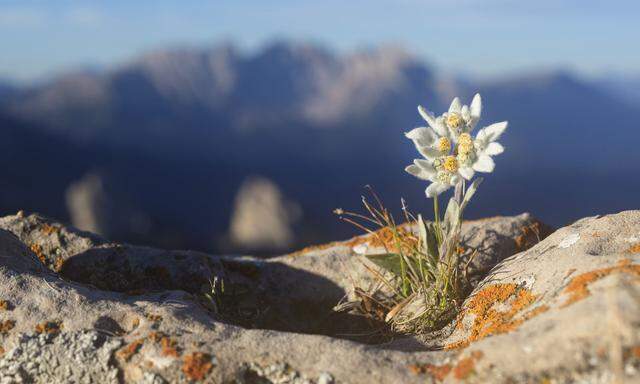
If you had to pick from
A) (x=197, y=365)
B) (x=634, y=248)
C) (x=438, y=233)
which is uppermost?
(x=634, y=248)

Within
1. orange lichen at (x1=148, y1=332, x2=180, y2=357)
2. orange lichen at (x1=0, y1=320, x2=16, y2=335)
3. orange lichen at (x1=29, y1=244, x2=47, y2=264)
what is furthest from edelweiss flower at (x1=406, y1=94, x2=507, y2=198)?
orange lichen at (x1=29, y1=244, x2=47, y2=264)

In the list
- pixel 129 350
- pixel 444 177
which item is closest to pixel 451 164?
pixel 444 177

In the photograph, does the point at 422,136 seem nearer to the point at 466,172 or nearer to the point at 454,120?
the point at 454,120

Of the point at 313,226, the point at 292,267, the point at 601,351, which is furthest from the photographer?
the point at 313,226

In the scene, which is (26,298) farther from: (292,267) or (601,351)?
(601,351)

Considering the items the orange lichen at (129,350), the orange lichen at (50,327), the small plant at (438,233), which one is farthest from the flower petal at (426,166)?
the orange lichen at (50,327)

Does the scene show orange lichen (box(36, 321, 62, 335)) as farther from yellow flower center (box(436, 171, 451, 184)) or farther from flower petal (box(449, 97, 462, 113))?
flower petal (box(449, 97, 462, 113))

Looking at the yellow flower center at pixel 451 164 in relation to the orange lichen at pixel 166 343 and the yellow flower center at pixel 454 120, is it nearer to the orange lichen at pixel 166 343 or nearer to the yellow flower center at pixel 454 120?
the yellow flower center at pixel 454 120

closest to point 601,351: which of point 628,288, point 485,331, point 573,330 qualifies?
point 573,330
